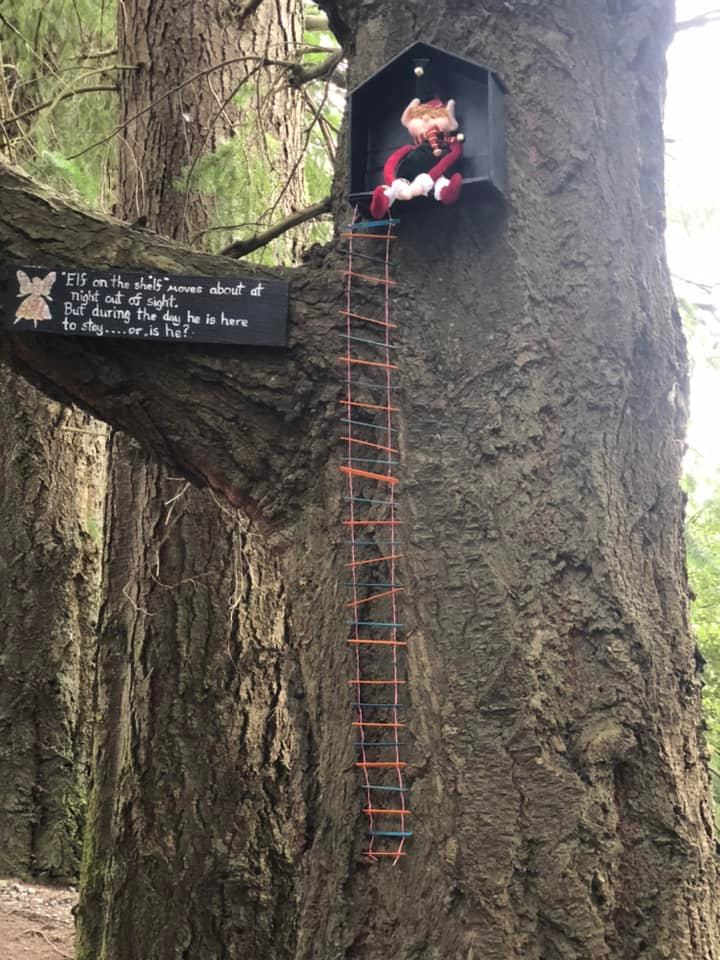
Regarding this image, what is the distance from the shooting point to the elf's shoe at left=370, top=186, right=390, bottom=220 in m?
2.59

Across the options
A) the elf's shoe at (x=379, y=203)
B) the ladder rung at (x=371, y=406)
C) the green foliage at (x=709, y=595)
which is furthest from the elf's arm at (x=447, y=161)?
the green foliage at (x=709, y=595)

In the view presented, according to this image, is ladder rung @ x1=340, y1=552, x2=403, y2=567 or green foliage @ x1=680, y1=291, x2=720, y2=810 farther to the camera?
green foliage @ x1=680, y1=291, x2=720, y2=810

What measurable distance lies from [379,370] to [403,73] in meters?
0.78

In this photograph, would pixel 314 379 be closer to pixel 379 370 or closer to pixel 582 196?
pixel 379 370

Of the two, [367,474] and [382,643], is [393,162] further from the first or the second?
[382,643]

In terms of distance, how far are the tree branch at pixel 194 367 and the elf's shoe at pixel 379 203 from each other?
205 millimetres

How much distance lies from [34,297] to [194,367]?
44cm

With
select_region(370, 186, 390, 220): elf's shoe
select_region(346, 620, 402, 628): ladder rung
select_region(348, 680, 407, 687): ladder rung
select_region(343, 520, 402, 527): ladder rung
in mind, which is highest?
select_region(370, 186, 390, 220): elf's shoe

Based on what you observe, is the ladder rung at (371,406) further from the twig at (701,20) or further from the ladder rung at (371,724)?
the twig at (701,20)

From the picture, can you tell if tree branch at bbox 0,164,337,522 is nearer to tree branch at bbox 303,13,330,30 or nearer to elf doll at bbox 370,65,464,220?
elf doll at bbox 370,65,464,220

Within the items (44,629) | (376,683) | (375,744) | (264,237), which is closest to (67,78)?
(264,237)

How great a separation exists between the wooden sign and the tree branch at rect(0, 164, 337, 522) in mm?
44

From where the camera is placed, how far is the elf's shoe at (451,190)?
8.19 ft

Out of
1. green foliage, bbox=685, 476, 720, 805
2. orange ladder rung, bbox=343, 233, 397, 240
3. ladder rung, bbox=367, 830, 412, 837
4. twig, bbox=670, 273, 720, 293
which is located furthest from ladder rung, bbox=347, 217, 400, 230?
green foliage, bbox=685, 476, 720, 805
